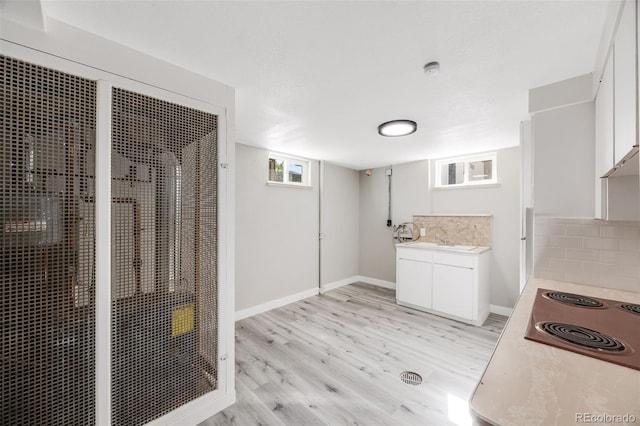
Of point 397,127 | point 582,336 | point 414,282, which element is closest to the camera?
point 582,336

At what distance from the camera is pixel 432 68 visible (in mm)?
1528

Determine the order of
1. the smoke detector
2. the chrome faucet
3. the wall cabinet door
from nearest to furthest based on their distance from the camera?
the wall cabinet door, the smoke detector, the chrome faucet

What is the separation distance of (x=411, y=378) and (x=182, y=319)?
72.8 inches

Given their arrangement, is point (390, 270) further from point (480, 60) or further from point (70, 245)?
point (70, 245)

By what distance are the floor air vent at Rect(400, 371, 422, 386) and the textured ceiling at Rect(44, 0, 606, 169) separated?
2260 millimetres

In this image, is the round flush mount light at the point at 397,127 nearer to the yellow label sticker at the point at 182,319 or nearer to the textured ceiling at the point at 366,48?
the textured ceiling at the point at 366,48

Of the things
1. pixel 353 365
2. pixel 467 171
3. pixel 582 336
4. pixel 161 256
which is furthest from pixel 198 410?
pixel 467 171

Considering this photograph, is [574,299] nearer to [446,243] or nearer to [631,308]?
[631,308]

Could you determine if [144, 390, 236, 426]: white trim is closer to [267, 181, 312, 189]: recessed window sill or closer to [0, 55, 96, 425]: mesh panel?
[0, 55, 96, 425]: mesh panel

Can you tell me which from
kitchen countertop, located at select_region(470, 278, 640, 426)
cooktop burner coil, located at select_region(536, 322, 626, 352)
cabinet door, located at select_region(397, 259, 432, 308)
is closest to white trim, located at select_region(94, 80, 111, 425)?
kitchen countertop, located at select_region(470, 278, 640, 426)

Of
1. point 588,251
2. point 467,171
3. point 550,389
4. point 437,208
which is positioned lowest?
point 550,389

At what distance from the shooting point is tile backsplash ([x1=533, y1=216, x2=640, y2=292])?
5.20ft

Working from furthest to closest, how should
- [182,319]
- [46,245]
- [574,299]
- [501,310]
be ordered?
[501,310]
[182,319]
[574,299]
[46,245]

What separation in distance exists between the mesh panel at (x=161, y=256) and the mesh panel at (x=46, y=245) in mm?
122
